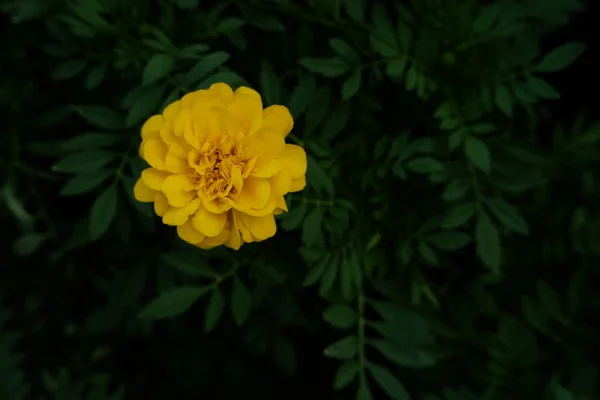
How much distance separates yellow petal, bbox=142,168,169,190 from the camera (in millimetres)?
848

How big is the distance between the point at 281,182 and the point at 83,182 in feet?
1.25

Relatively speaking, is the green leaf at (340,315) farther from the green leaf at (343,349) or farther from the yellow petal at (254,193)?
the yellow petal at (254,193)

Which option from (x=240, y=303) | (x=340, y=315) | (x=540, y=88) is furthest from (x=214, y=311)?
(x=540, y=88)

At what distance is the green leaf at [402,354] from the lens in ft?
3.78

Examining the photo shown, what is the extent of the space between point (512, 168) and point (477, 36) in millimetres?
231

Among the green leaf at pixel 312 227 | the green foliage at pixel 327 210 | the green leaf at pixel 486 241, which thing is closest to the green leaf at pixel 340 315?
the green foliage at pixel 327 210

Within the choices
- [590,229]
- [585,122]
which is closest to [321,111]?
[590,229]

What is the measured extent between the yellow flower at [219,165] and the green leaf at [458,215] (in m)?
0.35

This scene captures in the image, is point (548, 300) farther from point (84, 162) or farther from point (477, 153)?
point (84, 162)

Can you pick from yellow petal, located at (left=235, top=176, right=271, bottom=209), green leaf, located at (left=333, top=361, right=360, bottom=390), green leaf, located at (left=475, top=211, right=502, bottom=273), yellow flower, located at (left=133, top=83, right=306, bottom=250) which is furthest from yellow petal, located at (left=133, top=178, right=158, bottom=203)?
green leaf, located at (left=475, top=211, right=502, bottom=273)

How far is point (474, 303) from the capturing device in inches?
56.3

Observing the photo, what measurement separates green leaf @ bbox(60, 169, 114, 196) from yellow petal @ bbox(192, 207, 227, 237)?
0.94 ft

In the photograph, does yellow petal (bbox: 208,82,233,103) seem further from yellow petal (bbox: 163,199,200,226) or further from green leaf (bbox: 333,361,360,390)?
green leaf (bbox: 333,361,360,390)

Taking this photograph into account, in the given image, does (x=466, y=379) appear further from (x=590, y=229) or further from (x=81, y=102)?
(x=81, y=102)
